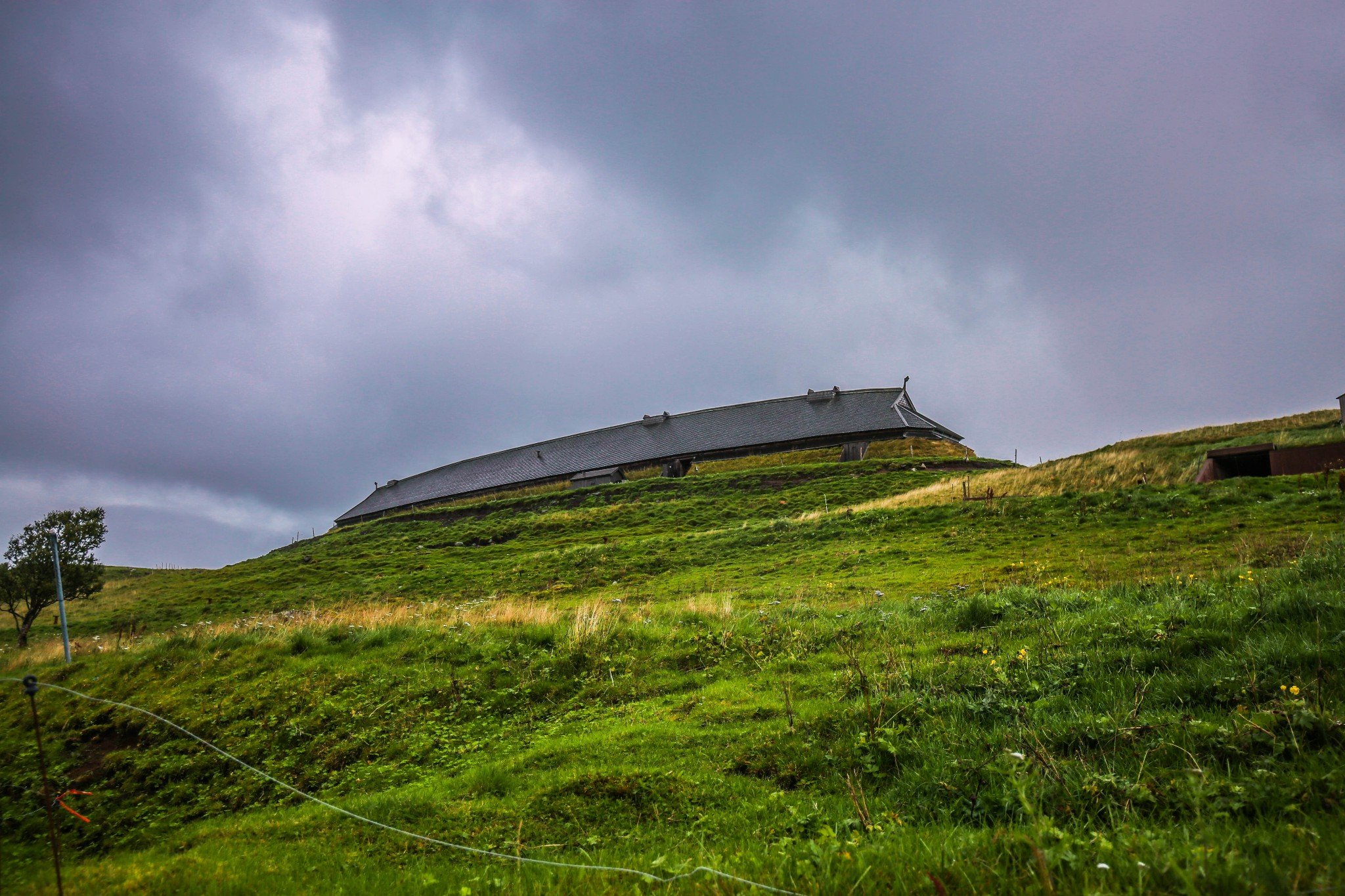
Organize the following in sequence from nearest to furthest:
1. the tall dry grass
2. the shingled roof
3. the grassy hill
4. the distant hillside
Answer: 1. the grassy hill
2. the tall dry grass
3. the distant hillside
4. the shingled roof

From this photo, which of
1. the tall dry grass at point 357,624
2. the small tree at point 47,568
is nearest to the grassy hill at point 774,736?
the tall dry grass at point 357,624

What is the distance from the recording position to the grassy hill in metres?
3.92

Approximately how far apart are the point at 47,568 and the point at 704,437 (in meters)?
50.9

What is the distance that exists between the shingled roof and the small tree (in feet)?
134

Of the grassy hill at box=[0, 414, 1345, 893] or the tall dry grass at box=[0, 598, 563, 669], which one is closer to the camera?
the grassy hill at box=[0, 414, 1345, 893]

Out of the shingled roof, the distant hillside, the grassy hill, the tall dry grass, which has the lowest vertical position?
the grassy hill

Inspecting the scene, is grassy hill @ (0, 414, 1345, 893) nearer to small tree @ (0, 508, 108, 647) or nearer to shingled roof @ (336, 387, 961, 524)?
small tree @ (0, 508, 108, 647)

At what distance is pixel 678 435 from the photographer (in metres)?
70.6

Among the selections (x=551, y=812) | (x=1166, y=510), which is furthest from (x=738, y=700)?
(x=1166, y=510)

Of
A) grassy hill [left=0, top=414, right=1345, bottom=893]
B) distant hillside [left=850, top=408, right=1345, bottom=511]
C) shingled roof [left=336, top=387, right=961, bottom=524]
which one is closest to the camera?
grassy hill [left=0, top=414, right=1345, bottom=893]

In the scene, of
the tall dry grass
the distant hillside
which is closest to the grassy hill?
the tall dry grass

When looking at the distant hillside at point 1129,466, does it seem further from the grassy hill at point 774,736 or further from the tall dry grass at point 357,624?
the tall dry grass at point 357,624

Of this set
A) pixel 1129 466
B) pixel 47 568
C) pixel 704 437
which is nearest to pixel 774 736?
pixel 1129 466

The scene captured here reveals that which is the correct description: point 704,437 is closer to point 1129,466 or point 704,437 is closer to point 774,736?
point 1129,466
